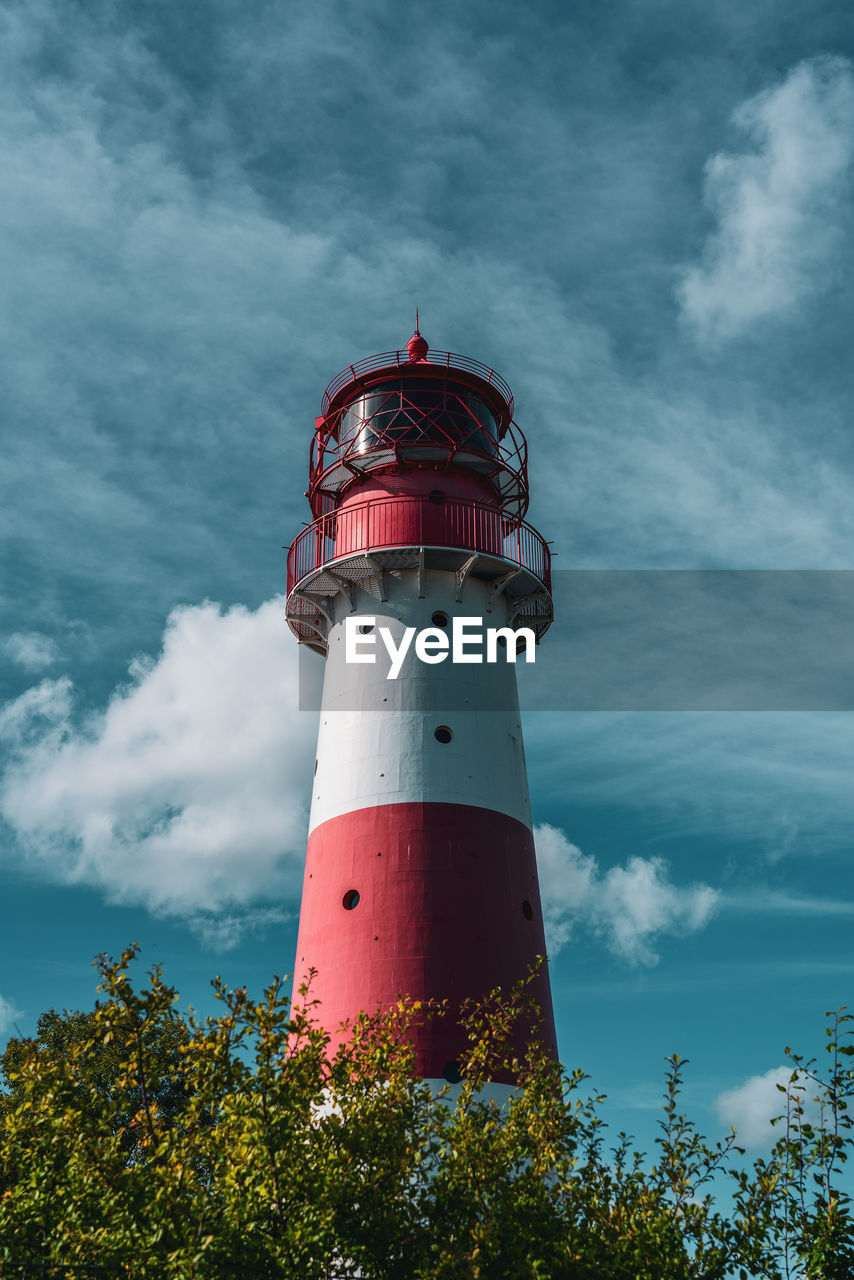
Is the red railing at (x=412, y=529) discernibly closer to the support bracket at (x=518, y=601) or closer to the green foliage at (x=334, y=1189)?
the support bracket at (x=518, y=601)

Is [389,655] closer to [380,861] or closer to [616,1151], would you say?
[380,861]

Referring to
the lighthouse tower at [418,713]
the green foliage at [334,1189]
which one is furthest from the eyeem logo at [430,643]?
the green foliage at [334,1189]

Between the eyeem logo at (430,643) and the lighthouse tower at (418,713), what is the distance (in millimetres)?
92

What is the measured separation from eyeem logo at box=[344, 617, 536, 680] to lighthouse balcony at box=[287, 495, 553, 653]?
76cm

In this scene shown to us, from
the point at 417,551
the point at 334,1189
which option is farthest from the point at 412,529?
the point at 334,1189

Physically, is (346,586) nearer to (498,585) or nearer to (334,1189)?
(498,585)

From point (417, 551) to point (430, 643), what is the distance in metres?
2.19

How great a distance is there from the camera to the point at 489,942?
2109 cm

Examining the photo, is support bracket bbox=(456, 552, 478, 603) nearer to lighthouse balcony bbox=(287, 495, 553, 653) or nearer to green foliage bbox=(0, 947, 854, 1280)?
lighthouse balcony bbox=(287, 495, 553, 653)

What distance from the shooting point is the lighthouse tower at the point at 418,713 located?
2095 cm

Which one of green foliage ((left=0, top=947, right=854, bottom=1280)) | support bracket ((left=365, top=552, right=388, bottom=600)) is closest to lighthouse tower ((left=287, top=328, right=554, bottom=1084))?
support bracket ((left=365, top=552, right=388, bottom=600))

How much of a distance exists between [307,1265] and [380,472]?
729 inches

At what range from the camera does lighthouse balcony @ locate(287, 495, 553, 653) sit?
24531mm

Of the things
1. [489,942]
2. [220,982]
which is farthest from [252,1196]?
[489,942]
